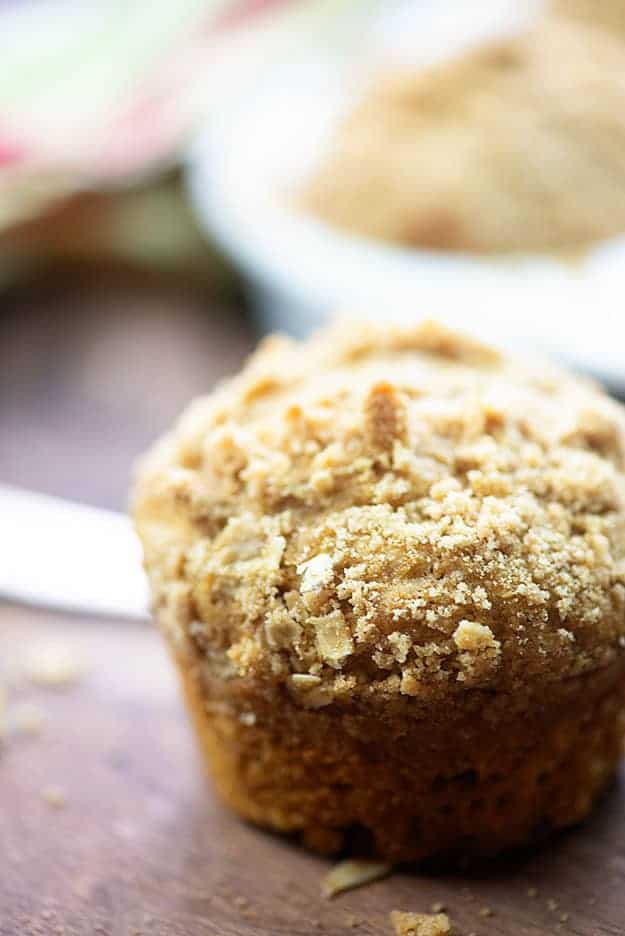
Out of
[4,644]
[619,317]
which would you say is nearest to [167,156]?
[619,317]

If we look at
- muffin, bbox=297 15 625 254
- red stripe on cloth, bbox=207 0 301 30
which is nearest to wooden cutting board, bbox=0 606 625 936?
muffin, bbox=297 15 625 254

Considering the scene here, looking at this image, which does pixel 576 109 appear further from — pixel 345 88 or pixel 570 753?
pixel 570 753

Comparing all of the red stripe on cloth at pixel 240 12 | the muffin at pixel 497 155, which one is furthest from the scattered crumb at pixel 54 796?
the red stripe on cloth at pixel 240 12

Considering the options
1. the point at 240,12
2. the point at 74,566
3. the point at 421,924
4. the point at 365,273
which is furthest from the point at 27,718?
the point at 240,12

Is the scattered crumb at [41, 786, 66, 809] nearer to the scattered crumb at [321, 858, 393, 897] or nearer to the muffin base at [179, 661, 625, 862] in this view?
the muffin base at [179, 661, 625, 862]

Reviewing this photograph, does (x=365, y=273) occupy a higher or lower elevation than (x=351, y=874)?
higher

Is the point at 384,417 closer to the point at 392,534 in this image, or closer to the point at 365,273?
the point at 392,534
